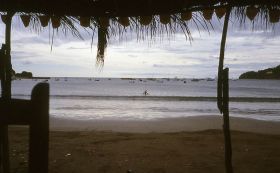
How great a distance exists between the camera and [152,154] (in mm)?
7367

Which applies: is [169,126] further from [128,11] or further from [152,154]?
[128,11]

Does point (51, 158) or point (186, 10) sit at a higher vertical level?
point (186, 10)

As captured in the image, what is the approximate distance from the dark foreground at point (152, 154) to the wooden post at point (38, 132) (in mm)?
4310

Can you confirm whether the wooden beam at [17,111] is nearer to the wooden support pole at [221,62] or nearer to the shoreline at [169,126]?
the wooden support pole at [221,62]

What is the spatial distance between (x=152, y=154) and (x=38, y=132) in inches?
226

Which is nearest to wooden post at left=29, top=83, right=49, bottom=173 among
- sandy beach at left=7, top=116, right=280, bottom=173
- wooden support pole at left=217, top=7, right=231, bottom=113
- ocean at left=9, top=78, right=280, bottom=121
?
wooden support pole at left=217, top=7, right=231, bottom=113

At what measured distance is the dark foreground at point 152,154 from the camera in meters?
6.27

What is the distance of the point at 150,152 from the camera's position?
7.57 metres

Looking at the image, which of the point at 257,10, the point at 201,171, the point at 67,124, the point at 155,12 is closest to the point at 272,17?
the point at 257,10

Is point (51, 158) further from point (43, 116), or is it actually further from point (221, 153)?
point (43, 116)

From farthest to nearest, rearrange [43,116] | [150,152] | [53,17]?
[150,152] < [53,17] < [43,116]

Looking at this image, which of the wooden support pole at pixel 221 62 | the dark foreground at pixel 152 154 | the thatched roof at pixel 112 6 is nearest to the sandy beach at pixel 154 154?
the dark foreground at pixel 152 154

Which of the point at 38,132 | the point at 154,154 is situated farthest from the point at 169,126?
the point at 38,132

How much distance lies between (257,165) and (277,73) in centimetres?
14657
